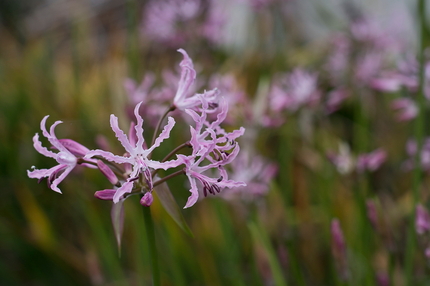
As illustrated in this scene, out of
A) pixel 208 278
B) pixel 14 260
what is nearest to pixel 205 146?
pixel 208 278

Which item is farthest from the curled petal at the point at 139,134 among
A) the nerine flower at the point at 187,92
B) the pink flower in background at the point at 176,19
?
the pink flower in background at the point at 176,19

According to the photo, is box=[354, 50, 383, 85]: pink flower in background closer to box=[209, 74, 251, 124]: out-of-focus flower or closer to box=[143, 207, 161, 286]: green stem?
box=[209, 74, 251, 124]: out-of-focus flower

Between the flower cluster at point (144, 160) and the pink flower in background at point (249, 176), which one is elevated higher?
the flower cluster at point (144, 160)

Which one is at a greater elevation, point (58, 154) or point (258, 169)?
point (58, 154)

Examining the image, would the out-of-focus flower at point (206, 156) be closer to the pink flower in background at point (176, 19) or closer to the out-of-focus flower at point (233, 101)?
the out-of-focus flower at point (233, 101)

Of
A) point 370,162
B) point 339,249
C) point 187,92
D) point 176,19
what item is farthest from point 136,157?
point 176,19

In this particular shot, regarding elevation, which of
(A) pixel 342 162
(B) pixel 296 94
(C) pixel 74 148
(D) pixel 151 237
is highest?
(C) pixel 74 148

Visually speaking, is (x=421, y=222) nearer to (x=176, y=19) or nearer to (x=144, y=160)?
(x=144, y=160)

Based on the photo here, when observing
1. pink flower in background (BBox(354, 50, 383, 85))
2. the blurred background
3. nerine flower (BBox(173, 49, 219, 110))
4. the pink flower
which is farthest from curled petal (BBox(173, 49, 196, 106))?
pink flower in background (BBox(354, 50, 383, 85))

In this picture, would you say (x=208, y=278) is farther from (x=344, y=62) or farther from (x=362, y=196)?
(x=344, y=62)
